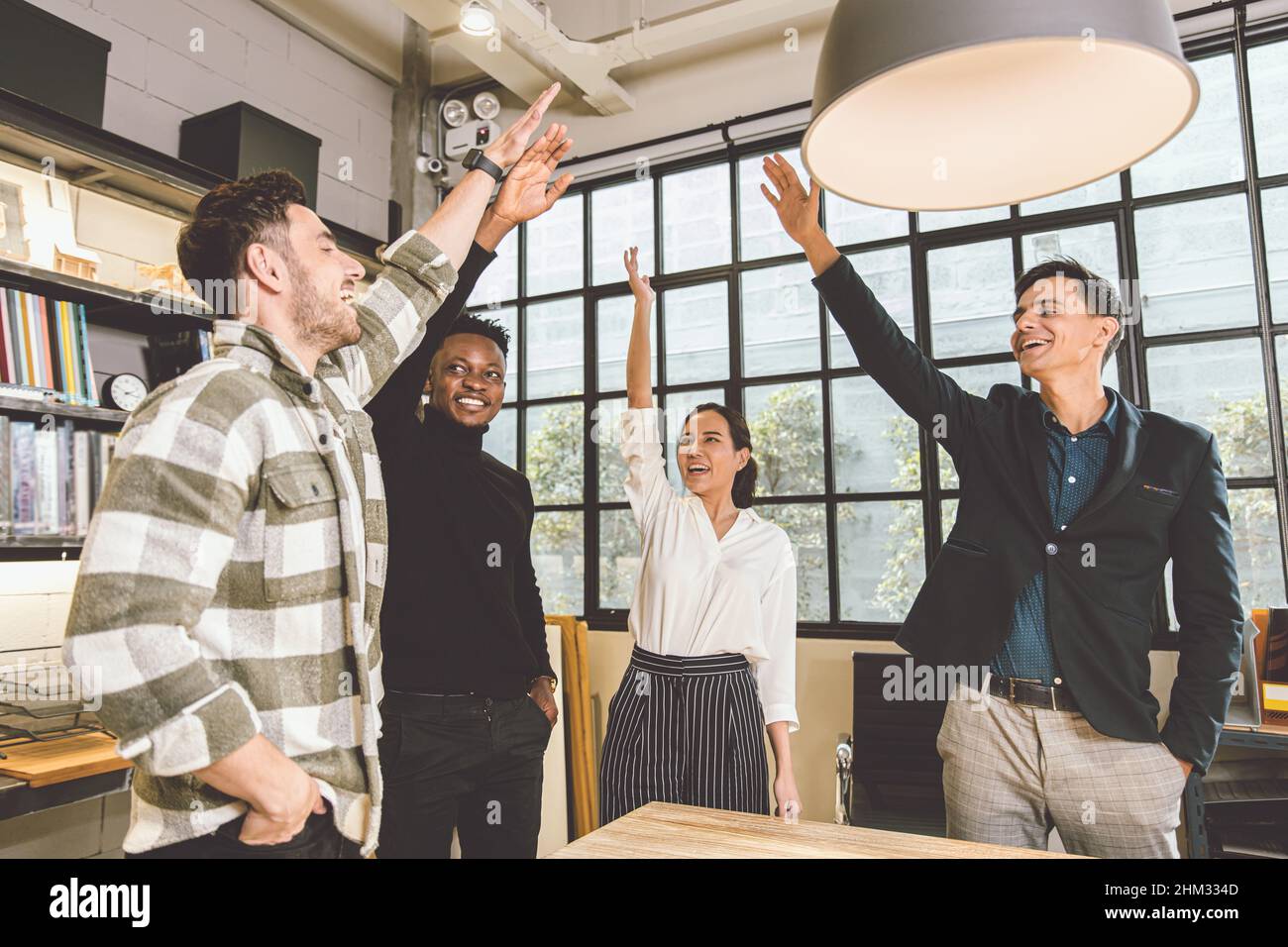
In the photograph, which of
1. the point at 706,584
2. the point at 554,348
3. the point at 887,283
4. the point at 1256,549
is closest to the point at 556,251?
the point at 554,348

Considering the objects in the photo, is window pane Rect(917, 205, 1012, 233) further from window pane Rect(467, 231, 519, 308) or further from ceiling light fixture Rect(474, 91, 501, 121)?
ceiling light fixture Rect(474, 91, 501, 121)

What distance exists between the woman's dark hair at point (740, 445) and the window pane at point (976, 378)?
3.79ft

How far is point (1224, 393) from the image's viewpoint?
282 centimetres

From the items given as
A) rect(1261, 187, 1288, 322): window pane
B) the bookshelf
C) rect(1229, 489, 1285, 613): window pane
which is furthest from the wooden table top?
rect(1261, 187, 1288, 322): window pane

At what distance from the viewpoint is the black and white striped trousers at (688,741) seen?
6.34 feet

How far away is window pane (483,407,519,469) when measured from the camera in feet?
13.5

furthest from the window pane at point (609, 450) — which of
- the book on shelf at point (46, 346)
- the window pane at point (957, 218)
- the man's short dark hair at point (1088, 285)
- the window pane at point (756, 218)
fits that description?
the man's short dark hair at point (1088, 285)

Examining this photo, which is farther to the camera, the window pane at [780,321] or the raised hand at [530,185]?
the window pane at [780,321]

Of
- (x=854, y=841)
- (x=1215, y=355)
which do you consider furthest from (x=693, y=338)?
(x=854, y=841)

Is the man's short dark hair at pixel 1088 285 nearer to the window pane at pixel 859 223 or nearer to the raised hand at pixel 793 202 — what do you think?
the raised hand at pixel 793 202

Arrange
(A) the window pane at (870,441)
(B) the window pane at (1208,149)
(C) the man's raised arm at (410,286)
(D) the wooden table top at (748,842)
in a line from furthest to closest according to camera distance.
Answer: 1. (A) the window pane at (870,441)
2. (B) the window pane at (1208,149)
3. (C) the man's raised arm at (410,286)
4. (D) the wooden table top at (748,842)

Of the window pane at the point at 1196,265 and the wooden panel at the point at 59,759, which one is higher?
→ the window pane at the point at 1196,265

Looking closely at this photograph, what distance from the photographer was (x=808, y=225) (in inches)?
57.5

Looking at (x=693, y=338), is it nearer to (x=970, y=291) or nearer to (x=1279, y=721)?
(x=970, y=291)
